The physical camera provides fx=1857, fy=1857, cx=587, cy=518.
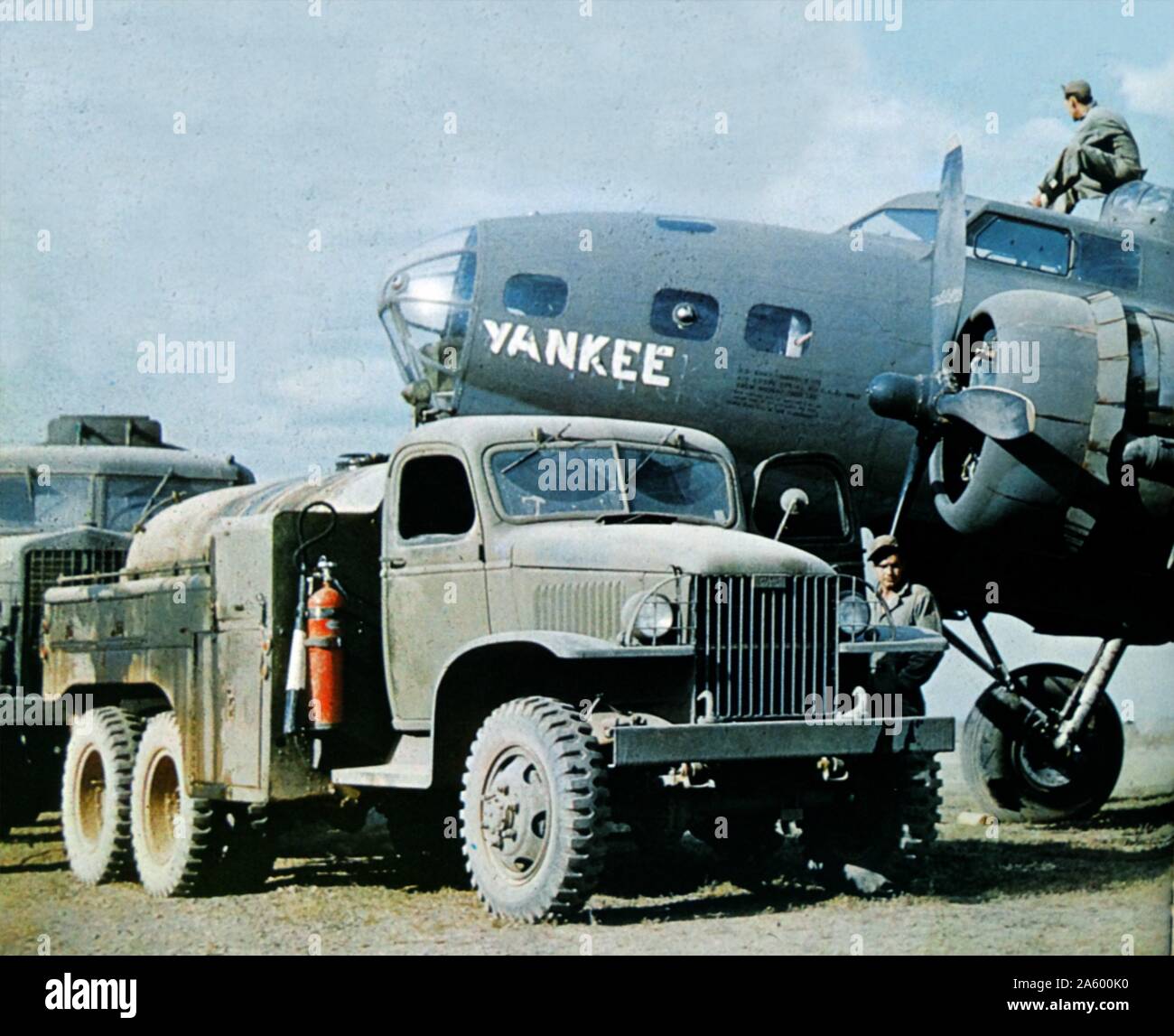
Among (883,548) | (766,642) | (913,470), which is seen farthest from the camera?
(913,470)

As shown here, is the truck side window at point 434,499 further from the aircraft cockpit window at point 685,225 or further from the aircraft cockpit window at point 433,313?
the aircraft cockpit window at point 685,225

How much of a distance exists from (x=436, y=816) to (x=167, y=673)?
1.52 meters

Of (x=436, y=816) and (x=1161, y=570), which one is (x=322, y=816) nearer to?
(x=436, y=816)

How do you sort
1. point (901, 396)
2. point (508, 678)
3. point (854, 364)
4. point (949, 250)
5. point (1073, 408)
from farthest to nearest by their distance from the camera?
point (854, 364) → point (949, 250) → point (901, 396) → point (1073, 408) → point (508, 678)

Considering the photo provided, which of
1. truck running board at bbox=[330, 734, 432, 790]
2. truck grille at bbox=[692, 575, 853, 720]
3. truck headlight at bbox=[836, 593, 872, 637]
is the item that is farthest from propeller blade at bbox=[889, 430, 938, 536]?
truck running board at bbox=[330, 734, 432, 790]

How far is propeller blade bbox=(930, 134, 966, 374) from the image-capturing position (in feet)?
35.5

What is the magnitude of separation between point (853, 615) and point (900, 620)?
60.6 inches

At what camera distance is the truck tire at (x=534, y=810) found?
6977mm

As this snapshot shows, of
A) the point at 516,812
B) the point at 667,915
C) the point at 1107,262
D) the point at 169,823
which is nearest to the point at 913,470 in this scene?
the point at 1107,262

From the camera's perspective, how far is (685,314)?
11.1 m

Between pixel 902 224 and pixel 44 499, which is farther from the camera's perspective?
pixel 902 224

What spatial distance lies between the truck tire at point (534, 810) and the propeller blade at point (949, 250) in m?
4.46

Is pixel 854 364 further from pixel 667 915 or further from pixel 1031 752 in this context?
pixel 667 915
